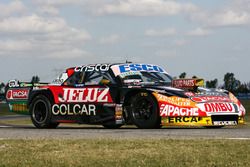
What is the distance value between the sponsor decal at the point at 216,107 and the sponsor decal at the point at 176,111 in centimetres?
17

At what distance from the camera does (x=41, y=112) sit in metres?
14.8

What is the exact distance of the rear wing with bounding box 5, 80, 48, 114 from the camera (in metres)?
15.4

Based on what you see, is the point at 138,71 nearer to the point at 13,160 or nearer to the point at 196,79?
the point at 196,79

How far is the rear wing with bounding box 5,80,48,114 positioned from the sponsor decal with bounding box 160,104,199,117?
13.3 feet

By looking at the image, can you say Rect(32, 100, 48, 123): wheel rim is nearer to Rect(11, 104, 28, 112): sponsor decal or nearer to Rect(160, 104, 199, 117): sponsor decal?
Rect(11, 104, 28, 112): sponsor decal

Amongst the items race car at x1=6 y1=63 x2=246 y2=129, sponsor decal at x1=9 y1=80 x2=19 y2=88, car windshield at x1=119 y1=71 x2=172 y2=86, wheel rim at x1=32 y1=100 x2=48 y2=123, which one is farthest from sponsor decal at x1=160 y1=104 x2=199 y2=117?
sponsor decal at x1=9 y1=80 x2=19 y2=88

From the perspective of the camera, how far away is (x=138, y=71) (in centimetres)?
1386

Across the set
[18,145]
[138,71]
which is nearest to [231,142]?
[18,145]

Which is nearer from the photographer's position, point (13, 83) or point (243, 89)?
point (13, 83)

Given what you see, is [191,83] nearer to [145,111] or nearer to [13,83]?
[145,111]

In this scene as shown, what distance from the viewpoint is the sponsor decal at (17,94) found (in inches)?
607

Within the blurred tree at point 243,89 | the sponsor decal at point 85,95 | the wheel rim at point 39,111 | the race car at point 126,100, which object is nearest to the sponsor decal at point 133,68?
the race car at point 126,100

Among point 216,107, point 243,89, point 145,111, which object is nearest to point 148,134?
point 145,111

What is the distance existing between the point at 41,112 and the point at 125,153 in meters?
7.42
